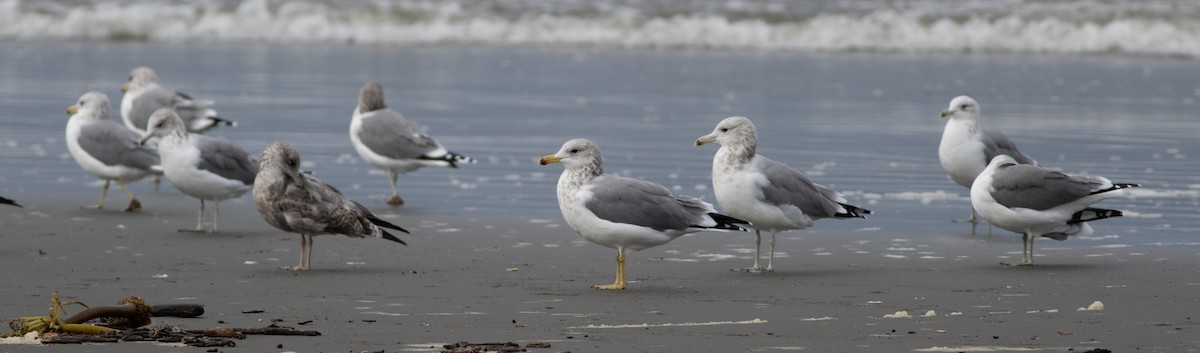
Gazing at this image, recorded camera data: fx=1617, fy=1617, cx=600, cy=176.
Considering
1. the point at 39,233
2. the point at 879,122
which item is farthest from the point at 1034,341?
the point at 879,122

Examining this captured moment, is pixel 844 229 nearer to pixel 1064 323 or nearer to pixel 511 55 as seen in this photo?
pixel 1064 323

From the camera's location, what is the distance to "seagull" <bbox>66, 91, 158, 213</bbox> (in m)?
13.8

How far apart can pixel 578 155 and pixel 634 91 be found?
51.5ft

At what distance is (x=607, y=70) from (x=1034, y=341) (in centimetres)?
2335

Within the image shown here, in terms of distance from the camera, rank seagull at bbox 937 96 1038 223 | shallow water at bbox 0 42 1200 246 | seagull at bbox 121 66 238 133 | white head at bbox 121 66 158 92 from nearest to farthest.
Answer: seagull at bbox 937 96 1038 223 → shallow water at bbox 0 42 1200 246 → seagull at bbox 121 66 238 133 → white head at bbox 121 66 158 92

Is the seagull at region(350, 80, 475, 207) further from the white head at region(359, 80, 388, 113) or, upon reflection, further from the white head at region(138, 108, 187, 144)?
the white head at region(138, 108, 187, 144)

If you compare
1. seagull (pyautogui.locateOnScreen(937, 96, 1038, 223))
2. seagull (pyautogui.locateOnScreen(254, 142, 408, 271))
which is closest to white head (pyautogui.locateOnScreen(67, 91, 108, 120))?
seagull (pyautogui.locateOnScreen(254, 142, 408, 271))

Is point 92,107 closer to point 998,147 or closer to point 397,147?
point 397,147

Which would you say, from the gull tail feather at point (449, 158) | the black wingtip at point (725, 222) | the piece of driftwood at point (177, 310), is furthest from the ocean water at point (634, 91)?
the piece of driftwood at point (177, 310)

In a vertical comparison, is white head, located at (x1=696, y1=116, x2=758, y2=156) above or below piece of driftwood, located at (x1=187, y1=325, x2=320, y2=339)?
above

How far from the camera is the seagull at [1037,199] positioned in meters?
10.7

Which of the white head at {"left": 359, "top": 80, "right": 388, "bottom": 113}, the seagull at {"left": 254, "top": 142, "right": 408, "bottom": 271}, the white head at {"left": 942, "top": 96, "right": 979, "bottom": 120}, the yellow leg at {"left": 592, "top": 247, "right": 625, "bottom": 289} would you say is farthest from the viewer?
the white head at {"left": 359, "top": 80, "right": 388, "bottom": 113}

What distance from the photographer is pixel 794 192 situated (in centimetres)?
1059

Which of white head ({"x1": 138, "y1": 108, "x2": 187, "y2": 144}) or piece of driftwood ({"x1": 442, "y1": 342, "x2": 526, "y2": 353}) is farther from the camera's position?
white head ({"x1": 138, "y1": 108, "x2": 187, "y2": 144})
